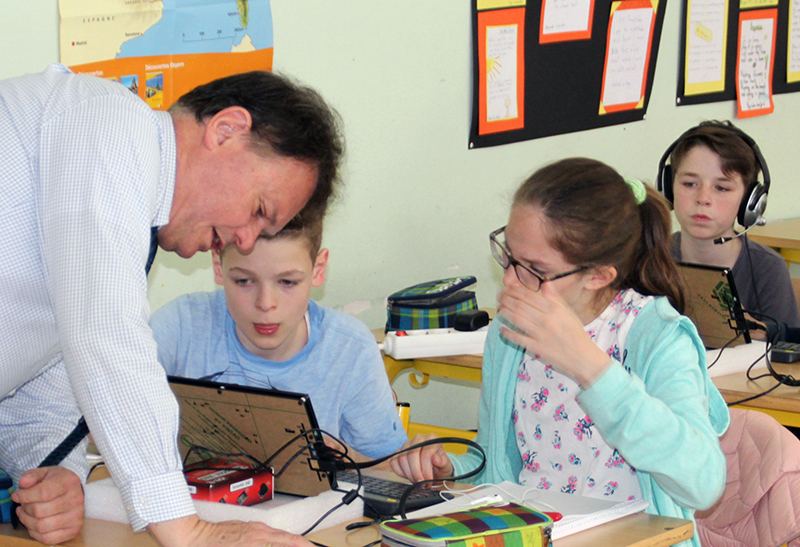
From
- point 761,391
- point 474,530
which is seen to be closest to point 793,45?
point 761,391

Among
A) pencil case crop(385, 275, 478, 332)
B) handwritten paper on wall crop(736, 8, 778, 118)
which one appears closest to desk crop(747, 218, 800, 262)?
handwritten paper on wall crop(736, 8, 778, 118)

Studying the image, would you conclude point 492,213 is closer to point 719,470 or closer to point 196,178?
point 719,470

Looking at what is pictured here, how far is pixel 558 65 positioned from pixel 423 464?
6.37 ft

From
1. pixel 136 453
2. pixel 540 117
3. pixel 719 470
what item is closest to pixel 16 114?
pixel 136 453

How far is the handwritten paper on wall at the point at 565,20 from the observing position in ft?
Result: 9.00

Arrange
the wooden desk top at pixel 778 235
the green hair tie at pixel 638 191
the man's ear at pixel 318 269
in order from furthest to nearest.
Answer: the wooden desk top at pixel 778 235 → the man's ear at pixel 318 269 → the green hair tie at pixel 638 191

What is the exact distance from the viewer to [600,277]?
1423 millimetres

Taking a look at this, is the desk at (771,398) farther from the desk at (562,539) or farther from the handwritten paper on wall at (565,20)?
the handwritten paper on wall at (565,20)

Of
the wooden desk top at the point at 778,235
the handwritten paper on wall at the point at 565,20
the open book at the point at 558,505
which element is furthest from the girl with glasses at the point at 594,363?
the wooden desk top at the point at 778,235

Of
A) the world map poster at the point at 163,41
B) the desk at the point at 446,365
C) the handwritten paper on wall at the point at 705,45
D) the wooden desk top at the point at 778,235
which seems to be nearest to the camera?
the world map poster at the point at 163,41

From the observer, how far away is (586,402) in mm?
1152

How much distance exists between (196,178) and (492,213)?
6.05ft

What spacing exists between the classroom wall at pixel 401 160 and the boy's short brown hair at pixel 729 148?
57cm

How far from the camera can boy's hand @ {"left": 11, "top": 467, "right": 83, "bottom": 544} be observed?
1008 mm
